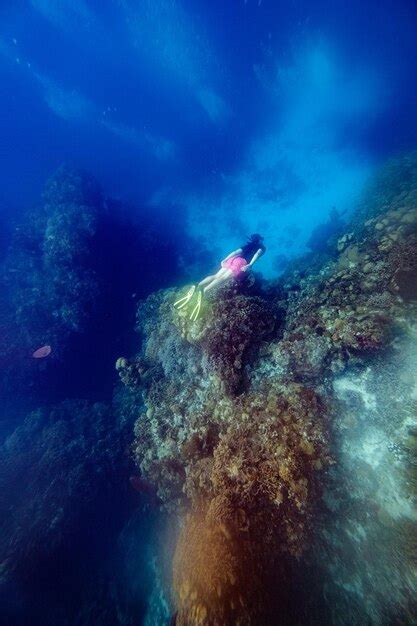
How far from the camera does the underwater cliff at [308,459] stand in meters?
3.78

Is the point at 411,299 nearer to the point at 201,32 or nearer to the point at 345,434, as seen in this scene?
the point at 345,434

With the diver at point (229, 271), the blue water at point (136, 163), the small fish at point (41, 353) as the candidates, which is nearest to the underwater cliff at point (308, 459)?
the diver at point (229, 271)

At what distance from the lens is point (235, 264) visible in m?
6.79

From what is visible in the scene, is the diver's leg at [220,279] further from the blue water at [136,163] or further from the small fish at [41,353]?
the small fish at [41,353]

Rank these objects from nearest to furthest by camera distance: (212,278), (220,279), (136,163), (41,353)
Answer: (220,279), (212,278), (41,353), (136,163)

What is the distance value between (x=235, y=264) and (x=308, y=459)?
4.17 metres

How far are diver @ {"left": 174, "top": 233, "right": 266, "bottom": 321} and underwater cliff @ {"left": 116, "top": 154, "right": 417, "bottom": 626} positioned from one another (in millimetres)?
477

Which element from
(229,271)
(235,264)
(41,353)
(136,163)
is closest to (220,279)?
(229,271)

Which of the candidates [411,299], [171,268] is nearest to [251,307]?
[411,299]

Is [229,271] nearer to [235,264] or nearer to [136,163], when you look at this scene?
[235,264]

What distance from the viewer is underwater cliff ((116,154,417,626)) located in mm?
3781

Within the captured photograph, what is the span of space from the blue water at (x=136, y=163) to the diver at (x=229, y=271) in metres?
6.73

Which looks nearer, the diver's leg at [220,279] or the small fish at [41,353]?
the diver's leg at [220,279]

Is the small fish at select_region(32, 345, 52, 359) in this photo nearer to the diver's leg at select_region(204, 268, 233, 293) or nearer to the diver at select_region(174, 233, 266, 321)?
the diver at select_region(174, 233, 266, 321)
